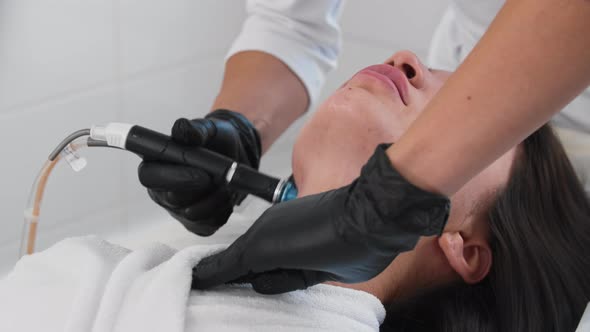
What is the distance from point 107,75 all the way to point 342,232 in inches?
55.9

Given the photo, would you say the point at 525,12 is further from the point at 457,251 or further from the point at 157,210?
the point at 157,210

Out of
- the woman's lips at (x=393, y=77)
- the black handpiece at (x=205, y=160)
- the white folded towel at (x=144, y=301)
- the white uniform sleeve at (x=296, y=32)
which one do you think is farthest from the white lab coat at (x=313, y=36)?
the white folded towel at (x=144, y=301)

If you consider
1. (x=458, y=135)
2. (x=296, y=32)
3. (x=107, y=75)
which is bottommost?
(x=107, y=75)

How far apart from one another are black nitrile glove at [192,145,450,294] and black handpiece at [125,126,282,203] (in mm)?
268

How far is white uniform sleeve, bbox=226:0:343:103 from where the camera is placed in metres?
1.72

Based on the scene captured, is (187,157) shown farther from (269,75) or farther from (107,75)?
(107,75)

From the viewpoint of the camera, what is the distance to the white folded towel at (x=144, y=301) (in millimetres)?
1052

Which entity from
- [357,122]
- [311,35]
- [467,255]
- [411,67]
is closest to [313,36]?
[311,35]

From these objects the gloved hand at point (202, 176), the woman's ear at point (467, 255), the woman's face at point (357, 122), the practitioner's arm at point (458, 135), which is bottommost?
the gloved hand at point (202, 176)

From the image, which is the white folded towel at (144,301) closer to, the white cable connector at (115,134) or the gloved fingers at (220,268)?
the gloved fingers at (220,268)

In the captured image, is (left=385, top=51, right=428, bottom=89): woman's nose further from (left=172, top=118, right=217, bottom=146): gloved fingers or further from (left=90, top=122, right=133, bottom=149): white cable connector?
(left=90, top=122, right=133, bottom=149): white cable connector

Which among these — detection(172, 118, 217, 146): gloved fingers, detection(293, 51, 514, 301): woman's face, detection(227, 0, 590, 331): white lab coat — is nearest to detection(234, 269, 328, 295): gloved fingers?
detection(293, 51, 514, 301): woman's face

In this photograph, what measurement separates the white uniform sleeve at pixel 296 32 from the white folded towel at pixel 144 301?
0.71 metres

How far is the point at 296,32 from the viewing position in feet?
5.78
